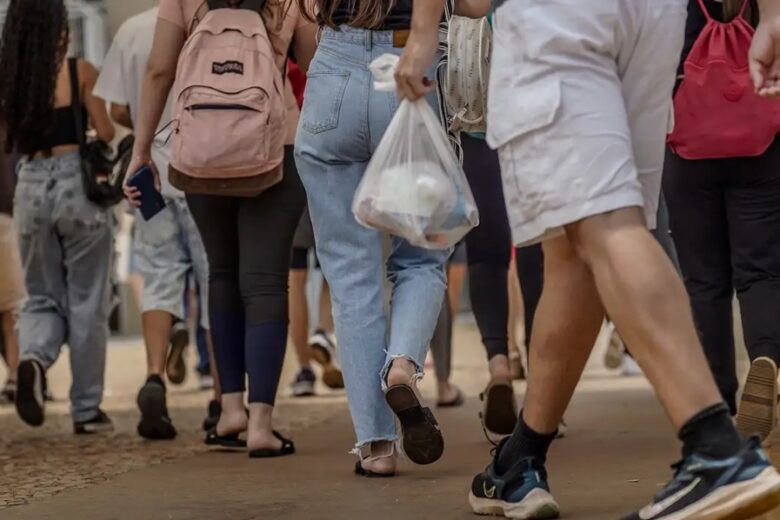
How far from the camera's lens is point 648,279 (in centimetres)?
347

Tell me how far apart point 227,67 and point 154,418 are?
1.80 meters

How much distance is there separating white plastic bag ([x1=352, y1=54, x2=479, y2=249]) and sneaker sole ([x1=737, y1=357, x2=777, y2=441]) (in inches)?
61.7

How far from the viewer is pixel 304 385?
9.16m

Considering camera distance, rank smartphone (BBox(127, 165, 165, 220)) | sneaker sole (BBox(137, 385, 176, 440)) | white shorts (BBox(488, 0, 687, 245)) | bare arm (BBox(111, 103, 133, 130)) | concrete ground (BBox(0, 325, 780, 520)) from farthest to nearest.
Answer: bare arm (BBox(111, 103, 133, 130)) < sneaker sole (BBox(137, 385, 176, 440)) < smartphone (BBox(127, 165, 165, 220)) < concrete ground (BBox(0, 325, 780, 520)) < white shorts (BBox(488, 0, 687, 245))

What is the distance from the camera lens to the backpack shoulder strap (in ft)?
24.1

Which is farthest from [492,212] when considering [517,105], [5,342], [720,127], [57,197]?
[5,342]

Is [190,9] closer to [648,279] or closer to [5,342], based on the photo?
[648,279]

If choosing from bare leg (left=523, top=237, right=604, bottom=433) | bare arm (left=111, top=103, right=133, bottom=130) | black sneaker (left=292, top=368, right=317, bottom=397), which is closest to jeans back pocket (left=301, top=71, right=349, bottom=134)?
bare leg (left=523, top=237, right=604, bottom=433)

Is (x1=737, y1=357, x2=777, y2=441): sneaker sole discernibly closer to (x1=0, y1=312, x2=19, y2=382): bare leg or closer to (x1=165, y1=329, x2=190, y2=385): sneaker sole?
(x1=165, y1=329, x2=190, y2=385): sneaker sole

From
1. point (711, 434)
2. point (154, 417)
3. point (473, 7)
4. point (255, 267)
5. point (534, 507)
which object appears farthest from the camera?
point (154, 417)

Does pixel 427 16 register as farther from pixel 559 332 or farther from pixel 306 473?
pixel 306 473

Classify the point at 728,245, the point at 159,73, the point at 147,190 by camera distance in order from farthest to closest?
the point at 147,190 < the point at 159,73 < the point at 728,245

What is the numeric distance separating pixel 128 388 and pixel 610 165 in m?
7.60

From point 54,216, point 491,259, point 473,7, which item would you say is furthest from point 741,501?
point 54,216
